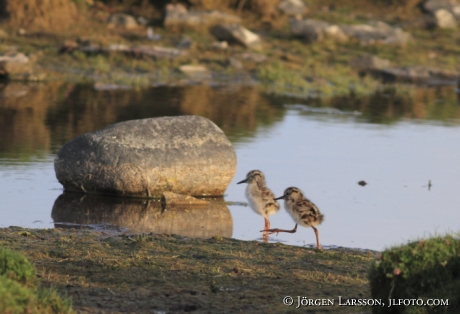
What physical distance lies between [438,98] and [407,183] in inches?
545

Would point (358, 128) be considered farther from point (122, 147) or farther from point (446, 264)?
point (446, 264)

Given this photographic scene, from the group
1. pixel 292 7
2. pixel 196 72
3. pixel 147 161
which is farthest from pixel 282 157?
pixel 292 7

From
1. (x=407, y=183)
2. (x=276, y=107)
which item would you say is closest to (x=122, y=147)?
(x=407, y=183)

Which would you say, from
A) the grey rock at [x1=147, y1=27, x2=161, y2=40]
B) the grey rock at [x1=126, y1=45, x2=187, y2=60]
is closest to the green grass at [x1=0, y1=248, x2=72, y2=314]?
the grey rock at [x1=126, y1=45, x2=187, y2=60]

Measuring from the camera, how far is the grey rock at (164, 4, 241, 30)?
105 ft

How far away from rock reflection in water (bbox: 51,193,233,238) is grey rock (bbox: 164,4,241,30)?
1994cm

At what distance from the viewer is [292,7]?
3612 centimetres

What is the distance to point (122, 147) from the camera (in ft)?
41.5

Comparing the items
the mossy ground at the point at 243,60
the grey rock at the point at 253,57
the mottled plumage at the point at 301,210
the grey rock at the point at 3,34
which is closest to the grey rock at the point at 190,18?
the mossy ground at the point at 243,60

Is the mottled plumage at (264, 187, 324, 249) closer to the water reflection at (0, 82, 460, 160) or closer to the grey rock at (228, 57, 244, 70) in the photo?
the water reflection at (0, 82, 460, 160)

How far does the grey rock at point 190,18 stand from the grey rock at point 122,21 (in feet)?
3.77

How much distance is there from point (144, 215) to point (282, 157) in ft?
16.1

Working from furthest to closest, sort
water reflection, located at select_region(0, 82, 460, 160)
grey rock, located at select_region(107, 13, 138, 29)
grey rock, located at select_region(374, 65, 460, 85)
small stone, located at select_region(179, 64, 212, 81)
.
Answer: grey rock, located at select_region(107, 13, 138, 29) < grey rock, located at select_region(374, 65, 460, 85) < small stone, located at select_region(179, 64, 212, 81) < water reflection, located at select_region(0, 82, 460, 160)

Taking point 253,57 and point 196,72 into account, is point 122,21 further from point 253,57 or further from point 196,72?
point 253,57
